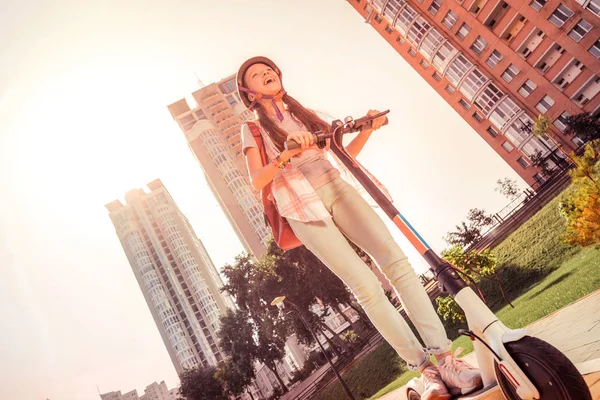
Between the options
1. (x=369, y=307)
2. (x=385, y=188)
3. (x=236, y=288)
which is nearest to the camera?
(x=369, y=307)

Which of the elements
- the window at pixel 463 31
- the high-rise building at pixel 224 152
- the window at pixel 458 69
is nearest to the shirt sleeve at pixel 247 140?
the window at pixel 458 69

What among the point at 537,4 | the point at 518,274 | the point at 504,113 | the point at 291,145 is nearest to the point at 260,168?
the point at 291,145

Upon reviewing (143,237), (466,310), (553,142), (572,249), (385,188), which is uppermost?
(143,237)

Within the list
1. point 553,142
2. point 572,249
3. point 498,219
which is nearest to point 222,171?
point 498,219

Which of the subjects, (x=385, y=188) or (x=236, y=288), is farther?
(x=236, y=288)

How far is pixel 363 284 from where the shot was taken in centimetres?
260

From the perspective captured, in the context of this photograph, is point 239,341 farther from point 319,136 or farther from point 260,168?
point 319,136

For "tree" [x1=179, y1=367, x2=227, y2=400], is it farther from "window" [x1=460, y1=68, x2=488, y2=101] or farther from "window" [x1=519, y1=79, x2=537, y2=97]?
"window" [x1=519, y1=79, x2=537, y2=97]

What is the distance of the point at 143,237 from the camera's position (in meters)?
111

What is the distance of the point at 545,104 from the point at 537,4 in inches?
404

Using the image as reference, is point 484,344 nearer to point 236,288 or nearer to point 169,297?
point 236,288

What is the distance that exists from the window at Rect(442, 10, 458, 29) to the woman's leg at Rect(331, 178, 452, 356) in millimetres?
47592

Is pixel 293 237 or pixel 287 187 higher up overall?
pixel 287 187

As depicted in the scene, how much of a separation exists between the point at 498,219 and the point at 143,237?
100m
